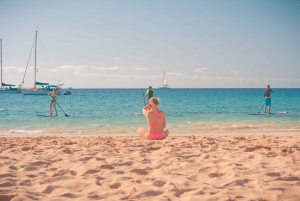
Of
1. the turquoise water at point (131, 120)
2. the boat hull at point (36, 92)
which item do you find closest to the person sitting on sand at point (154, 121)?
the turquoise water at point (131, 120)

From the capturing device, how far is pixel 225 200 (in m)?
3.00

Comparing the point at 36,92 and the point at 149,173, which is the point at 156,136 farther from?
the point at 36,92

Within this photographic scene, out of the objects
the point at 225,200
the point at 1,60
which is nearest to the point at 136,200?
the point at 225,200

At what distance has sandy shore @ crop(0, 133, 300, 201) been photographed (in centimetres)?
320

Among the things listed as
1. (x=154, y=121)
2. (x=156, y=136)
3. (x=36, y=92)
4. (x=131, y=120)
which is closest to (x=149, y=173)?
(x=154, y=121)

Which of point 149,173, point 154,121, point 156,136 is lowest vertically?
point 149,173

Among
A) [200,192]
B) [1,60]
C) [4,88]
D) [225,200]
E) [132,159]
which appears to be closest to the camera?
[225,200]

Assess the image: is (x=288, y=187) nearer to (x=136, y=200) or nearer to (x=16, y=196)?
(x=136, y=200)

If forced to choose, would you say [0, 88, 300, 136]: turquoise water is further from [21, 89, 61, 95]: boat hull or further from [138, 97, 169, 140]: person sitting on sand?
→ [21, 89, 61, 95]: boat hull

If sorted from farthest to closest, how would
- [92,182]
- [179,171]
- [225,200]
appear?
1. [179,171]
2. [92,182]
3. [225,200]

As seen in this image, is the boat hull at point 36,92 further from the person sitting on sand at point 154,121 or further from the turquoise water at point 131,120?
the person sitting on sand at point 154,121

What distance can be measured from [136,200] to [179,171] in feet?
3.98

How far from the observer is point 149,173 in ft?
13.2

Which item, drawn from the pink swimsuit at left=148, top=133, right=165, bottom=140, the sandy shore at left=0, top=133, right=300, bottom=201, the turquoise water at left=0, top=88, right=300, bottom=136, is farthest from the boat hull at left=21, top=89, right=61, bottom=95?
the sandy shore at left=0, top=133, right=300, bottom=201
